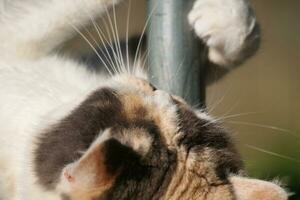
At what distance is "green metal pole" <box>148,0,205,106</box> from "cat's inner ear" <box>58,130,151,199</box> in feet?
0.81

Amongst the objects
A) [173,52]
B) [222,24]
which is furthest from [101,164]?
[222,24]

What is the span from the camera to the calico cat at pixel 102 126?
1.11 meters

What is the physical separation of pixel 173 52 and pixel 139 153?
0.27 m

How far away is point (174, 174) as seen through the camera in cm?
119

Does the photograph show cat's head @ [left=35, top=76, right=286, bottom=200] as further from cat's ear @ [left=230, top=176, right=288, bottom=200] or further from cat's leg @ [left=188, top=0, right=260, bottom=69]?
cat's leg @ [left=188, top=0, right=260, bottom=69]

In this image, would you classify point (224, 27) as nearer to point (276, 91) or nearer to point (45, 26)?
point (45, 26)

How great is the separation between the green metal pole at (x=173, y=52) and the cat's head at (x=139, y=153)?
0.17 ft

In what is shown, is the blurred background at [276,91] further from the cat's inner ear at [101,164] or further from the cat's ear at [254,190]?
the cat's inner ear at [101,164]

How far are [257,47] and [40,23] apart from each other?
1.80 feet

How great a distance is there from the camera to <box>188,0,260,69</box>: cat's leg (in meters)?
1.48

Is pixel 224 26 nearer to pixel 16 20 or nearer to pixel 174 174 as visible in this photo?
pixel 174 174

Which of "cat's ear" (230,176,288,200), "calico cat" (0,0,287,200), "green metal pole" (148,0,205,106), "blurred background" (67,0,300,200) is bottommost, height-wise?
"blurred background" (67,0,300,200)

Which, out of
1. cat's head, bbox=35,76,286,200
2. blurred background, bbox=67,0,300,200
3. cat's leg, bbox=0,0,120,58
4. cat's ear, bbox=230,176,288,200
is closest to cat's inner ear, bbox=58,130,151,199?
cat's head, bbox=35,76,286,200

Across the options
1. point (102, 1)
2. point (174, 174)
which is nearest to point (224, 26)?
point (102, 1)
